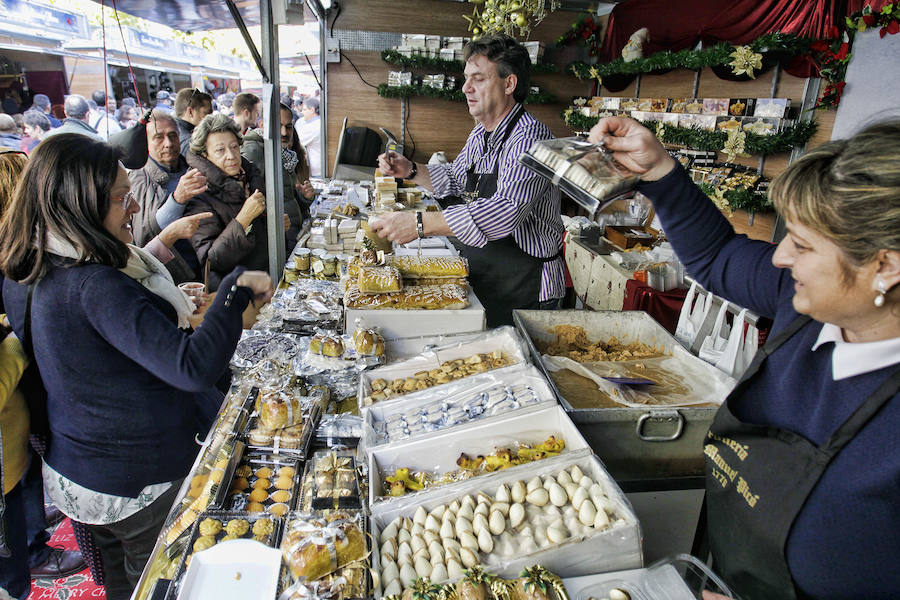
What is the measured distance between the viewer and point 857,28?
3.46 m

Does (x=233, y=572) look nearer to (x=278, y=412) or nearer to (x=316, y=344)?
(x=278, y=412)

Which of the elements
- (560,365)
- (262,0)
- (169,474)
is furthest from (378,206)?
(169,474)

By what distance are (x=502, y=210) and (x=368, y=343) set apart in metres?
0.82

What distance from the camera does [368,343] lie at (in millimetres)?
1966

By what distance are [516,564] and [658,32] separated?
6.82 metres

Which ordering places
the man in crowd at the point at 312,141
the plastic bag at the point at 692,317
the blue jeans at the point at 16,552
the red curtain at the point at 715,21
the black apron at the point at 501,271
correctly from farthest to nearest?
the man in crowd at the point at 312,141 < the red curtain at the point at 715,21 < the black apron at the point at 501,271 < the plastic bag at the point at 692,317 < the blue jeans at the point at 16,552

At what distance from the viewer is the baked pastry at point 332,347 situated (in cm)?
194

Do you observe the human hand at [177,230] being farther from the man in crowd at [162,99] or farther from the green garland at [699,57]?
the man in crowd at [162,99]

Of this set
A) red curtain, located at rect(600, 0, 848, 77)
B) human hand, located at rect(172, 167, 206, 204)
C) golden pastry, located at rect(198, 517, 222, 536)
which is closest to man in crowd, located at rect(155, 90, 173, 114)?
human hand, located at rect(172, 167, 206, 204)

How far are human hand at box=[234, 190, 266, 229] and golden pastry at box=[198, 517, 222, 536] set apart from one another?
85.5 inches

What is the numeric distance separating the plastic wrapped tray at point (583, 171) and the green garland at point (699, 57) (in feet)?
12.3

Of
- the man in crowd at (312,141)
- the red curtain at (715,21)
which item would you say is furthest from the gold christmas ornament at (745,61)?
the man in crowd at (312,141)

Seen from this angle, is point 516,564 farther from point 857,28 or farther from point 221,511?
point 857,28

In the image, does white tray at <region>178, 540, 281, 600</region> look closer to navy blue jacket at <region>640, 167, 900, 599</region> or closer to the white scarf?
the white scarf
